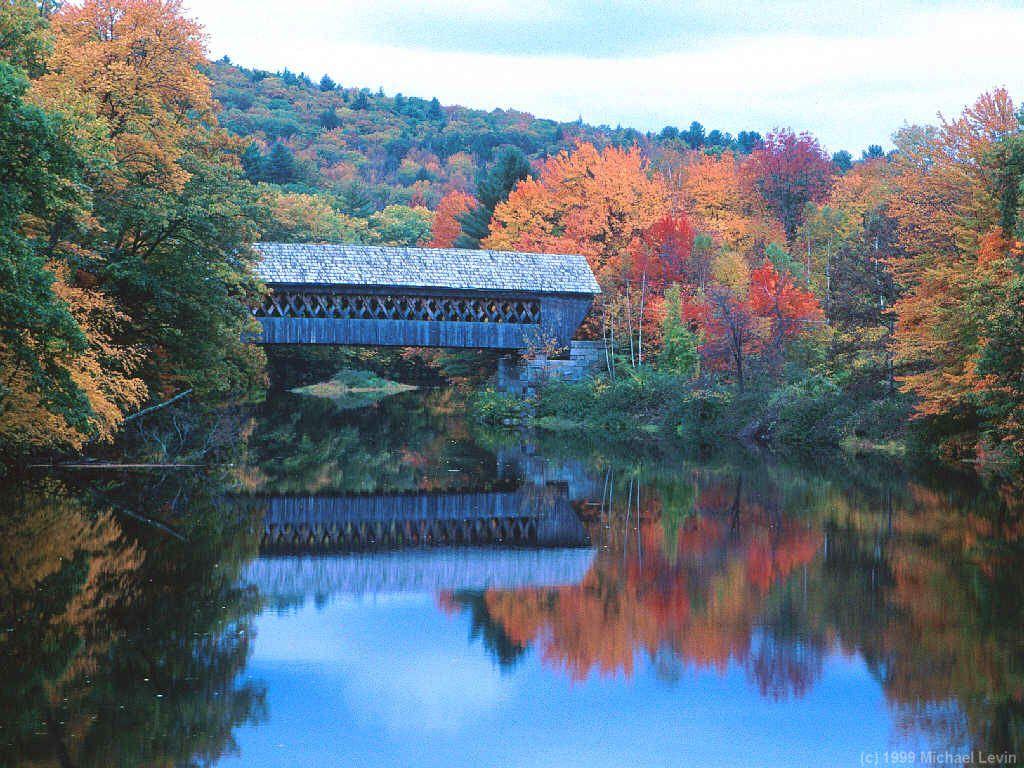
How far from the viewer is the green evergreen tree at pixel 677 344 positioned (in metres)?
32.7

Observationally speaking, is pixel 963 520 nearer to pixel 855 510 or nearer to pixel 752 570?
pixel 855 510

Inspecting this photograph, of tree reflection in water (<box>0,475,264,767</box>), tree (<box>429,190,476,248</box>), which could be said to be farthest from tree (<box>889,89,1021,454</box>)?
tree (<box>429,190,476,248</box>)

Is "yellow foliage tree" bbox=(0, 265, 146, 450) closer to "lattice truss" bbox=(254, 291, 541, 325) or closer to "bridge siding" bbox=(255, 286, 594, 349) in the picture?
"bridge siding" bbox=(255, 286, 594, 349)

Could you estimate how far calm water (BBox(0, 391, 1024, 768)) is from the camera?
21.6 ft

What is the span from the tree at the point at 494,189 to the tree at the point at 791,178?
35.3ft

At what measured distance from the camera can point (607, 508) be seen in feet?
52.2

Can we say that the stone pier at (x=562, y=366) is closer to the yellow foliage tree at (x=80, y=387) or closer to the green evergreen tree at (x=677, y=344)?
the green evergreen tree at (x=677, y=344)

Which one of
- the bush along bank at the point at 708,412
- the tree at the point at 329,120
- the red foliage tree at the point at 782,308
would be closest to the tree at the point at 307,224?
the bush along bank at the point at 708,412

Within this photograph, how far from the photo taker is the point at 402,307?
34688 mm

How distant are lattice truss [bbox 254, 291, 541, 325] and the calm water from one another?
1702 cm

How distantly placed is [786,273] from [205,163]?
1839 centimetres

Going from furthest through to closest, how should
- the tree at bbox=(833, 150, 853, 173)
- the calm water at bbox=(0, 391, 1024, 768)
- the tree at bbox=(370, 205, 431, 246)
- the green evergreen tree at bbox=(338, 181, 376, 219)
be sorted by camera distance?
1. the tree at bbox=(833, 150, 853, 173)
2. the green evergreen tree at bbox=(338, 181, 376, 219)
3. the tree at bbox=(370, 205, 431, 246)
4. the calm water at bbox=(0, 391, 1024, 768)

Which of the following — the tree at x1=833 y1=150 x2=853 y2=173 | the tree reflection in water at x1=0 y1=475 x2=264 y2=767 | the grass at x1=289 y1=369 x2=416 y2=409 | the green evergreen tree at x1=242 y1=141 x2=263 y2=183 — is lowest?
the grass at x1=289 y1=369 x2=416 y2=409

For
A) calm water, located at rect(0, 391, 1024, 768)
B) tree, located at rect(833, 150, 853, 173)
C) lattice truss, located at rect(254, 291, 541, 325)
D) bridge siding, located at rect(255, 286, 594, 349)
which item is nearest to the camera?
calm water, located at rect(0, 391, 1024, 768)
